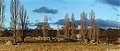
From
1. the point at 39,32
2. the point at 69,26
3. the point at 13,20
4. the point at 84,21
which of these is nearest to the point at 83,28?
the point at 84,21

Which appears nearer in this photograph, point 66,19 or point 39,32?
point 66,19

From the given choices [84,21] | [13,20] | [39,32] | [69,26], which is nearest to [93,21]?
[84,21]

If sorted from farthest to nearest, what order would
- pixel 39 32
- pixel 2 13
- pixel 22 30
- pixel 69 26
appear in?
pixel 39 32
pixel 69 26
pixel 22 30
pixel 2 13

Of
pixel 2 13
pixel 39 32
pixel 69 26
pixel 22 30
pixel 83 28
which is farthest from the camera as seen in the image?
pixel 39 32

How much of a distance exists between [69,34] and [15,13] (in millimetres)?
61984

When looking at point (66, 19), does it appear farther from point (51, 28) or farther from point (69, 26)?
point (51, 28)

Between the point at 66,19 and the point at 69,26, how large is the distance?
3.16 m

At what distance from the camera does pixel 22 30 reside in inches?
2921

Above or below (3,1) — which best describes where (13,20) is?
below

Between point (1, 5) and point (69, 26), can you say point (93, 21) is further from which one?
point (1, 5)

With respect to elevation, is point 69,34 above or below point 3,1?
below

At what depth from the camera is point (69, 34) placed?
117812 mm

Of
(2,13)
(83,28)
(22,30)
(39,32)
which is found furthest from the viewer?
(39,32)

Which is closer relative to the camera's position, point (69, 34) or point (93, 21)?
point (93, 21)
